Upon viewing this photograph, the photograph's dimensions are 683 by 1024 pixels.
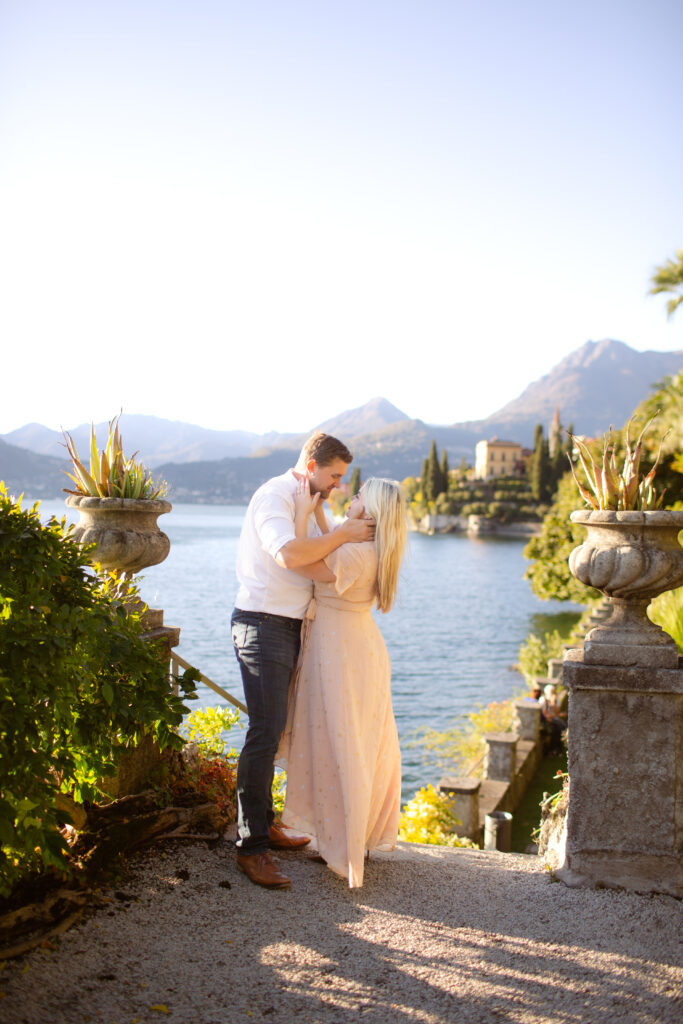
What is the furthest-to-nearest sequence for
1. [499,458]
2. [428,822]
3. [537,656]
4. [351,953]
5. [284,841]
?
1. [499,458]
2. [537,656]
3. [428,822]
4. [284,841]
5. [351,953]

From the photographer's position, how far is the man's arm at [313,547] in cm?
326

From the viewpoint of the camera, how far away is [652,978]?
274cm

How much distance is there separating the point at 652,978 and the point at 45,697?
2.23 metres

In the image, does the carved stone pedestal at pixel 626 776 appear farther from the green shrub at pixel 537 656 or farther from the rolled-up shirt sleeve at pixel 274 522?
the green shrub at pixel 537 656

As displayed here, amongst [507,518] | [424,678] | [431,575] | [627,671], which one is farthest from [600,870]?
[507,518]

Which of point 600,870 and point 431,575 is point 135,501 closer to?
point 600,870

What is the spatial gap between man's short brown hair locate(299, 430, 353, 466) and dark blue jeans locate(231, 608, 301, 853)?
706 millimetres

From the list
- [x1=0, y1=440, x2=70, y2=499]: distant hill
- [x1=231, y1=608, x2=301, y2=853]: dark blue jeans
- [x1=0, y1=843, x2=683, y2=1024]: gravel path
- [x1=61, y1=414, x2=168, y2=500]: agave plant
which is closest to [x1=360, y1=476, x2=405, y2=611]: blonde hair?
[x1=231, y1=608, x2=301, y2=853]: dark blue jeans

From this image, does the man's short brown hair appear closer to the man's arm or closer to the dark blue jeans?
the man's arm

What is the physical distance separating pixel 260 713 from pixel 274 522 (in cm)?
81

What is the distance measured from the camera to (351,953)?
2.86 metres

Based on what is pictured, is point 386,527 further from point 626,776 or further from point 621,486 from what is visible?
point 626,776

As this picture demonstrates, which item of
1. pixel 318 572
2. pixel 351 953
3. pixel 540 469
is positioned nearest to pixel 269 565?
pixel 318 572

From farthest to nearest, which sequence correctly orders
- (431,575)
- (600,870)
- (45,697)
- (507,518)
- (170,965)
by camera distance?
(507,518) → (431,575) → (600,870) → (170,965) → (45,697)
